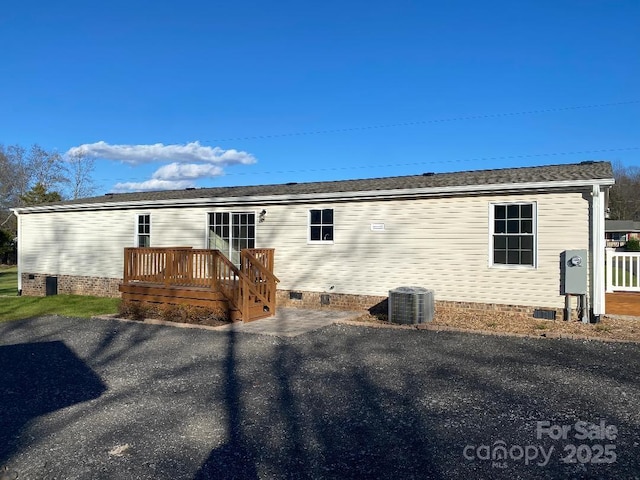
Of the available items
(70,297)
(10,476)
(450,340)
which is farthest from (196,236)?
(10,476)

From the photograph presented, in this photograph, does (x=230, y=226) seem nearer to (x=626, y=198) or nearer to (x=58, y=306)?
(x=58, y=306)

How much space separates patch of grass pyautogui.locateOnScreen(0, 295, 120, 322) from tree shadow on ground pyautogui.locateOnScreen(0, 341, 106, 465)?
3663 mm

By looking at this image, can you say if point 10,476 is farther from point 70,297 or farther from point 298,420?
point 70,297

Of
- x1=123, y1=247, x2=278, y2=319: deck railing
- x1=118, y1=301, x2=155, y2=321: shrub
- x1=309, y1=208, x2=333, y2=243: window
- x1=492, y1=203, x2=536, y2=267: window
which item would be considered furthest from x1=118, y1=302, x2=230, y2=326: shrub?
x1=492, y1=203, x2=536, y2=267: window

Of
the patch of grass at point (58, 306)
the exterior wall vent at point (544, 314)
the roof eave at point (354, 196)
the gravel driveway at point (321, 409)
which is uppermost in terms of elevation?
the roof eave at point (354, 196)

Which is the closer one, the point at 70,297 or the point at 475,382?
the point at 475,382

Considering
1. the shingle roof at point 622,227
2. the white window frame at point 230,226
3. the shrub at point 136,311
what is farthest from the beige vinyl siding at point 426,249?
the shingle roof at point 622,227

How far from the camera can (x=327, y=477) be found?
3.14m

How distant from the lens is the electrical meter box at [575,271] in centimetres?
844

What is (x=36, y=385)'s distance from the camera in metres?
5.34

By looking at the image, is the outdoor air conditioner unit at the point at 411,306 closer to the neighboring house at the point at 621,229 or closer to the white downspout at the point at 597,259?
the white downspout at the point at 597,259

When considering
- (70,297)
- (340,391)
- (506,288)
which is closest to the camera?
(340,391)

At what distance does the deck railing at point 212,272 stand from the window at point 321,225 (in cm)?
141

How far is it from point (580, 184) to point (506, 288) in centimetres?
237
